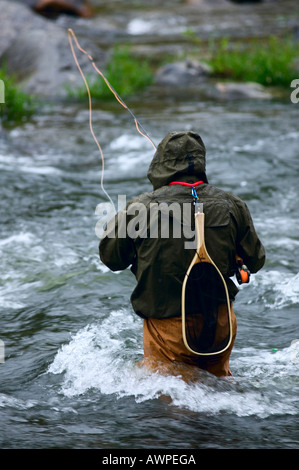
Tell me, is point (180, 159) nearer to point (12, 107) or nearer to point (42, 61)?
point (12, 107)

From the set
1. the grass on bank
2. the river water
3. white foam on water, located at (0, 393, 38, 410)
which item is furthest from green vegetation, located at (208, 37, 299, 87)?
white foam on water, located at (0, 393, 38, 410)

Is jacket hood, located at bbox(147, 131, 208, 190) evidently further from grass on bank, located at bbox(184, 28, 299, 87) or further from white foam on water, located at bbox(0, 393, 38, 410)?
grass on bank, located at bbox(184, 28, 299, 87)

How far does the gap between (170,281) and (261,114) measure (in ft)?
28.3

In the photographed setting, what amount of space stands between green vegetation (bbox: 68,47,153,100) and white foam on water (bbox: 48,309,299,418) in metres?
8.22

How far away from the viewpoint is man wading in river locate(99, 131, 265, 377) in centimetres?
357

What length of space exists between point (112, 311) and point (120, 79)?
902cm

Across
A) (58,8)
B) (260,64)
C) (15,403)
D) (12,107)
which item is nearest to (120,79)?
(260,64)

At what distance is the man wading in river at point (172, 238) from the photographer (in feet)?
11.7

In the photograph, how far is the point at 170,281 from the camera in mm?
3586

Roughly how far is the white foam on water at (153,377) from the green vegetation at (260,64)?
30.7ft

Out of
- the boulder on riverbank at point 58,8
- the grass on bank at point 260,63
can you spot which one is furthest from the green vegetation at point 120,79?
the boulder on riverbank at point 58,8

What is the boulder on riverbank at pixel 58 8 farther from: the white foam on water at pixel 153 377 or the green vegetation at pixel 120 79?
the white foam on water at pixel 153 377

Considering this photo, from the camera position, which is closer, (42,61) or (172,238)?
(172,238)

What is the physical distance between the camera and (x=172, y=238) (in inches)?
140
